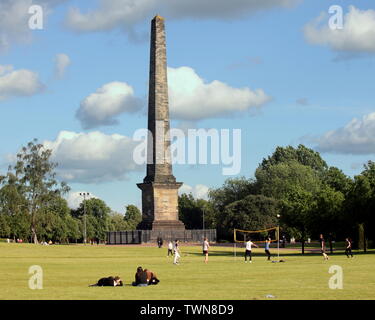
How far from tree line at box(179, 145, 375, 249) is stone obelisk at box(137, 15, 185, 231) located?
42.7 feet

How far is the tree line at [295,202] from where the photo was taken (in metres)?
67.9

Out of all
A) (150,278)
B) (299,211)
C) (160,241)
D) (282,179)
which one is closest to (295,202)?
(299,211)

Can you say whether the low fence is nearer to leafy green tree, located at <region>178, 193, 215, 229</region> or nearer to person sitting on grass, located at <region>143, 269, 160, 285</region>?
leafy green tree, located at <region>178, 193, 215, 229</region>

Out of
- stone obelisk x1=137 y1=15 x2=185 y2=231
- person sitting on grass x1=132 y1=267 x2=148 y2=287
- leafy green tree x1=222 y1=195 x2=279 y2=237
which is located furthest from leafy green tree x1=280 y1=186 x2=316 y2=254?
leafy green tree x1=222 y1=195 x2=279 y2=237

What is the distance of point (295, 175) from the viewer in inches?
5477

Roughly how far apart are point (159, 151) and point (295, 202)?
2302 cm

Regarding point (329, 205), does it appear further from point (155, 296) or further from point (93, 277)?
point (155, 296)

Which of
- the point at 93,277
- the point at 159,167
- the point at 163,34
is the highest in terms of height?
the point at 163,34

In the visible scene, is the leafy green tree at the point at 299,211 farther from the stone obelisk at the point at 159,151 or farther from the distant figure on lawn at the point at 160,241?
the stone obelisk at the point at 159,151

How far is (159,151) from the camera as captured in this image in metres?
93.8

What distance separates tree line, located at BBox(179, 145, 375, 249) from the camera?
67875 mm

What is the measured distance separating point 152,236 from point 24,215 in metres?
25.7
